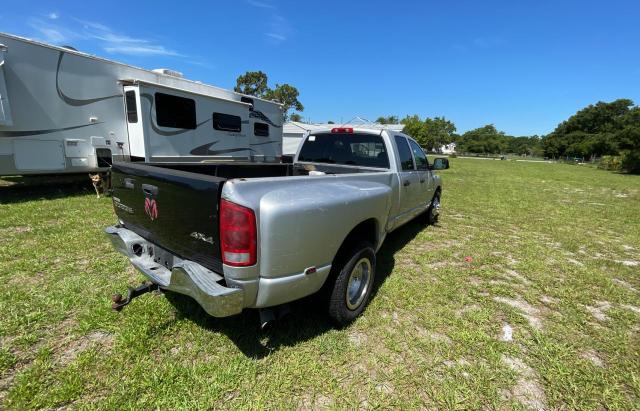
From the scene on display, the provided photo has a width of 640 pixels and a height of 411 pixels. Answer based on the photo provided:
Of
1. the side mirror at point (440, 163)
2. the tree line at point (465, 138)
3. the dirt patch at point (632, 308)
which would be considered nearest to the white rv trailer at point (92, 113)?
the side mirror at point (440, 163)

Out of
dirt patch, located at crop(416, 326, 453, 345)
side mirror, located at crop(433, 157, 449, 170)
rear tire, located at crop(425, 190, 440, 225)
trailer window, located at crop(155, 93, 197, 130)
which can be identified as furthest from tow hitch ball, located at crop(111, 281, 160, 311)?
trailer window, located at crop(155, 93, 197, 130)

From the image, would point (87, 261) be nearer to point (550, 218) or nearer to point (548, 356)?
point (548, 356)

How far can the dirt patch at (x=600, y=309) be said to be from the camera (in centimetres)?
322

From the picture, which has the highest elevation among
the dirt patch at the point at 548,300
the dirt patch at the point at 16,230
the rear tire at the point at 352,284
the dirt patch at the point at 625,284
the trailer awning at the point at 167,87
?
the trailer awning at the point at 167,87

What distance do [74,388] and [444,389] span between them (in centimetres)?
251

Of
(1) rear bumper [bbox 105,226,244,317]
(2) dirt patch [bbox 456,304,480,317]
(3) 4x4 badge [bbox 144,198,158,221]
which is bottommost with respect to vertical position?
(2) dirt patch [bbox 456,304,480,317]

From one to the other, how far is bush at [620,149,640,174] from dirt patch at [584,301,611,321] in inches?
1358

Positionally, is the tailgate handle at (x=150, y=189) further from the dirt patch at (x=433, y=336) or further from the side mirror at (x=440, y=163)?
the side mirror at (x=440, y=163)

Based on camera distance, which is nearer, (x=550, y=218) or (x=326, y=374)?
(x=326, y=374)

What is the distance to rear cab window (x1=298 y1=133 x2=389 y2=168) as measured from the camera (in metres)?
4.09

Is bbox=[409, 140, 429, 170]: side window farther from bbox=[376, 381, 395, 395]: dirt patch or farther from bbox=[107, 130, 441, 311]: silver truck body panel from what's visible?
bbox=[376, 381, 395, 395]: dirt patch

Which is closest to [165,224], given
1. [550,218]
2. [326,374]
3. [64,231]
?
[326,374]

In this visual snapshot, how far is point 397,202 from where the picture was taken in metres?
3.88

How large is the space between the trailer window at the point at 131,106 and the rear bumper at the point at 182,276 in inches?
249
